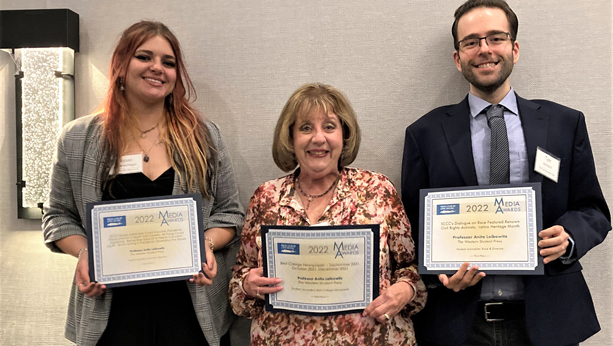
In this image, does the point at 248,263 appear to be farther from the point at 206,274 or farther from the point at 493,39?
the point at 493,39

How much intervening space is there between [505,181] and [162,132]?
143cm

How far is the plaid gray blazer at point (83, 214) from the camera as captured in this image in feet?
6.01

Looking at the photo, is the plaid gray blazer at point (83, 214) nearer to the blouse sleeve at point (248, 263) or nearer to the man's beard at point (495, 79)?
the blouse sleeve at point (248, 263)

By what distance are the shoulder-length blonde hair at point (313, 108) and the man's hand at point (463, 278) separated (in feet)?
2.05

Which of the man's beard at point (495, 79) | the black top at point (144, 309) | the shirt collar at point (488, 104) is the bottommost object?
the black top at point (144, 309)

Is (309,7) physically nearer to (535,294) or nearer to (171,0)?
(171,0)

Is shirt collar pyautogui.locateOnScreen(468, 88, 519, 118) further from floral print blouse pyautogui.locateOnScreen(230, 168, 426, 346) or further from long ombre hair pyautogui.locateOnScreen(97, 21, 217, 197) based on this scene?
long ombre hair pyautogui.locateOnScreen(97, 21, 217, 197)

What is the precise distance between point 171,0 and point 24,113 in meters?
0.97

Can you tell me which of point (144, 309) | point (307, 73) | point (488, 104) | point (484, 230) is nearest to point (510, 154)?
point (488, 104)

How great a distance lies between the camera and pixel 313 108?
71.5 inches

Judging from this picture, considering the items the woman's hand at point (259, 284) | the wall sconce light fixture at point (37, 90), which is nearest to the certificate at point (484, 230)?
the woman's hand at point (259, 284)

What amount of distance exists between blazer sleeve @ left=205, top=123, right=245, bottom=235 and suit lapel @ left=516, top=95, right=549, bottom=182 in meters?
1.24

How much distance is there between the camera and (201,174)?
6.34 ft

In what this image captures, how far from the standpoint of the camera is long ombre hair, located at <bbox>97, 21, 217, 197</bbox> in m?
1.88
